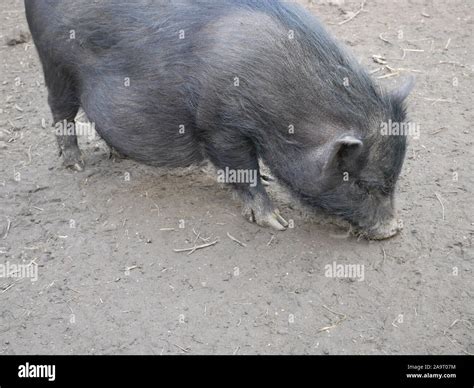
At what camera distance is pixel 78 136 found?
7.01m

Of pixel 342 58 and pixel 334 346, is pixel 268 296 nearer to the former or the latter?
pixel 334 346

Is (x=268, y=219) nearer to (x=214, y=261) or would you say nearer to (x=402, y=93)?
(x=214, y=261)

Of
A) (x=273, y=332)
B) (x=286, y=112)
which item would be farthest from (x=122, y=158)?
(x=273, y=332)

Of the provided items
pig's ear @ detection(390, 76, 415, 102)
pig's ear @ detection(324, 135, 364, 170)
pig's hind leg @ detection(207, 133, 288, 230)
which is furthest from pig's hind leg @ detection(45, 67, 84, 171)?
pig's ear @ detection(390, 76, 415, 102)

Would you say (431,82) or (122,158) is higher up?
(431,82)

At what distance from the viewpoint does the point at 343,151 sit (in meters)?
4.86

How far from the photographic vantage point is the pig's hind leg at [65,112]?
5.93 meters

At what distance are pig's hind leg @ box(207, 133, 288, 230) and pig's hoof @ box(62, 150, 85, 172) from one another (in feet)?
5.19

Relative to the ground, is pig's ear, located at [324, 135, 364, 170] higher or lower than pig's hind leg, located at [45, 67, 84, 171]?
higher

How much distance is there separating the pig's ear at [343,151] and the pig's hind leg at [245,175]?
75cm

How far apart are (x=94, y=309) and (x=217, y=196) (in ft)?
5.40

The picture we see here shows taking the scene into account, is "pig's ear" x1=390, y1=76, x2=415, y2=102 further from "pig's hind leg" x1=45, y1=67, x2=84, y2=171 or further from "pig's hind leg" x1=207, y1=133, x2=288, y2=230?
"pig's hind leg" x1=45, y1=67, x2=84, y2=171

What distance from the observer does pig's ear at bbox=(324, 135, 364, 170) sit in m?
4.69

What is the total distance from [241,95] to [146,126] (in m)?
1.00
